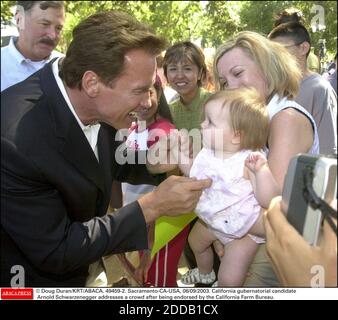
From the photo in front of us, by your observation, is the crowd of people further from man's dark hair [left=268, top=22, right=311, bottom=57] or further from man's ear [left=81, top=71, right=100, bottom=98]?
man's dark hair [left=268, top=22, right=311, bottom=57]

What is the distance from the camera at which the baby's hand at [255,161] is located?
977mm

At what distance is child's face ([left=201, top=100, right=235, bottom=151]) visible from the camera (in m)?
1.04

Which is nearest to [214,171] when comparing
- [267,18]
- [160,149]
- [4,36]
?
[160,149]

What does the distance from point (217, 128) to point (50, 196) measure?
0.40 m

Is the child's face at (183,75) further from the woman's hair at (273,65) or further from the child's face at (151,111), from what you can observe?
the woman's hair at (273,65)

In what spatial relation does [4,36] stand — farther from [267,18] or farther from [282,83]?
[282,83]

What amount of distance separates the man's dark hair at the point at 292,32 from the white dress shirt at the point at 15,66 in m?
1.04

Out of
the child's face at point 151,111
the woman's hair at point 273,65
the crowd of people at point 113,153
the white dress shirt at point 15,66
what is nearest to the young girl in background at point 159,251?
the child's face at point 151,111

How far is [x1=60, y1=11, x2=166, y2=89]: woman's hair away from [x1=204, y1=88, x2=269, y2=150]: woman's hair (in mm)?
249

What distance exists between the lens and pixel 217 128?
106 centimetres

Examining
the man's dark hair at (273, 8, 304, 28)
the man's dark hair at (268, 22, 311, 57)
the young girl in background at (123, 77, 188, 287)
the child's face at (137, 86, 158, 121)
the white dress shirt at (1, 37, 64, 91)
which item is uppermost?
the man's dark hair at (273, 8, 304, 28)

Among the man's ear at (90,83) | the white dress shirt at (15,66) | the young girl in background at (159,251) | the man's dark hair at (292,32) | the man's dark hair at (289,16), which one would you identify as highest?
the man's dark hair at (289,16)

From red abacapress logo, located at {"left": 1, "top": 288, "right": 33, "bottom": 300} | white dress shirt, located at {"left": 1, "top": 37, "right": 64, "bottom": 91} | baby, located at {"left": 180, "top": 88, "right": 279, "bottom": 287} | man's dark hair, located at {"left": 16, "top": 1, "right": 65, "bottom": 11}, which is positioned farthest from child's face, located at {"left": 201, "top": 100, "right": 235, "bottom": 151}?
man's dark hair, located at {"left": 16, "top": 1, "right": 65, "bottom": 11}

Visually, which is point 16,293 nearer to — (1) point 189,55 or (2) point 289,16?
(2) point 289,16
